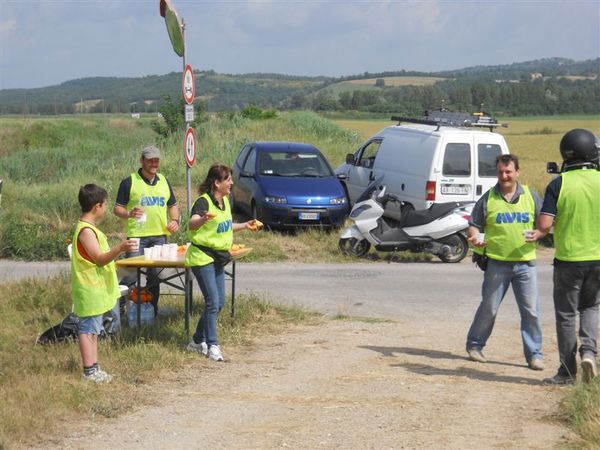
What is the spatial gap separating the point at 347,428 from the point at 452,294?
699cm

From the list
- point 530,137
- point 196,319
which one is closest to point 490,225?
point 196,319

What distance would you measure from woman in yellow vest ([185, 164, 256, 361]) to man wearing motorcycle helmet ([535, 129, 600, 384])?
2818 millimetres

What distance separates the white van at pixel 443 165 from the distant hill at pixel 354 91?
20628 mm

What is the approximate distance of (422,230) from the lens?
51.9 ft

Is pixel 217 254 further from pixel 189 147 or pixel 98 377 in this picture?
pixel 189 147

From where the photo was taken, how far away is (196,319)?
10.1 meters

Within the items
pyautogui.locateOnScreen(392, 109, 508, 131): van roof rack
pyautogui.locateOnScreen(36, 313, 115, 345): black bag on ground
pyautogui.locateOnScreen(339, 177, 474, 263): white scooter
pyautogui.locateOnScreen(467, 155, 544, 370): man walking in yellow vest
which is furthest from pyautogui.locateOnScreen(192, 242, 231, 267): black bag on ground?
pyautogui.locateOnScreen(392, 109, 508, 131): van roof rack

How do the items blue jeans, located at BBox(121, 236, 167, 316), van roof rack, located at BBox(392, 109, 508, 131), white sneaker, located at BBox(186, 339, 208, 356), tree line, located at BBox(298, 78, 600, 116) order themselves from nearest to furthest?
white sneaker, located at BBox(186, 339, 208, 356) < blue jeans, located at BBox(121, 236, 167, 316) < van roof rack, located at BBox(392, 109, 508, 131) < tree line, located at BBox(298, 78, 600, 116)

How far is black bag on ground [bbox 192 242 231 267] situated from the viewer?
866 cm

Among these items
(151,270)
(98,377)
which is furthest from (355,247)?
(98,377)

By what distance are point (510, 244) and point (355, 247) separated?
26.5 feet

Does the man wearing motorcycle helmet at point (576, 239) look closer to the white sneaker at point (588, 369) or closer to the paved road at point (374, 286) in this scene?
the white sneaker at point (588, 369)

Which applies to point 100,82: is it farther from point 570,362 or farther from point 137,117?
point 570,362

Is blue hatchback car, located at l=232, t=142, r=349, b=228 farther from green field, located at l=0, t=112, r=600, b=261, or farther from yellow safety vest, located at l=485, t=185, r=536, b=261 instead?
yellow safety vest, located at l=485, t=185, r=536, b=261
